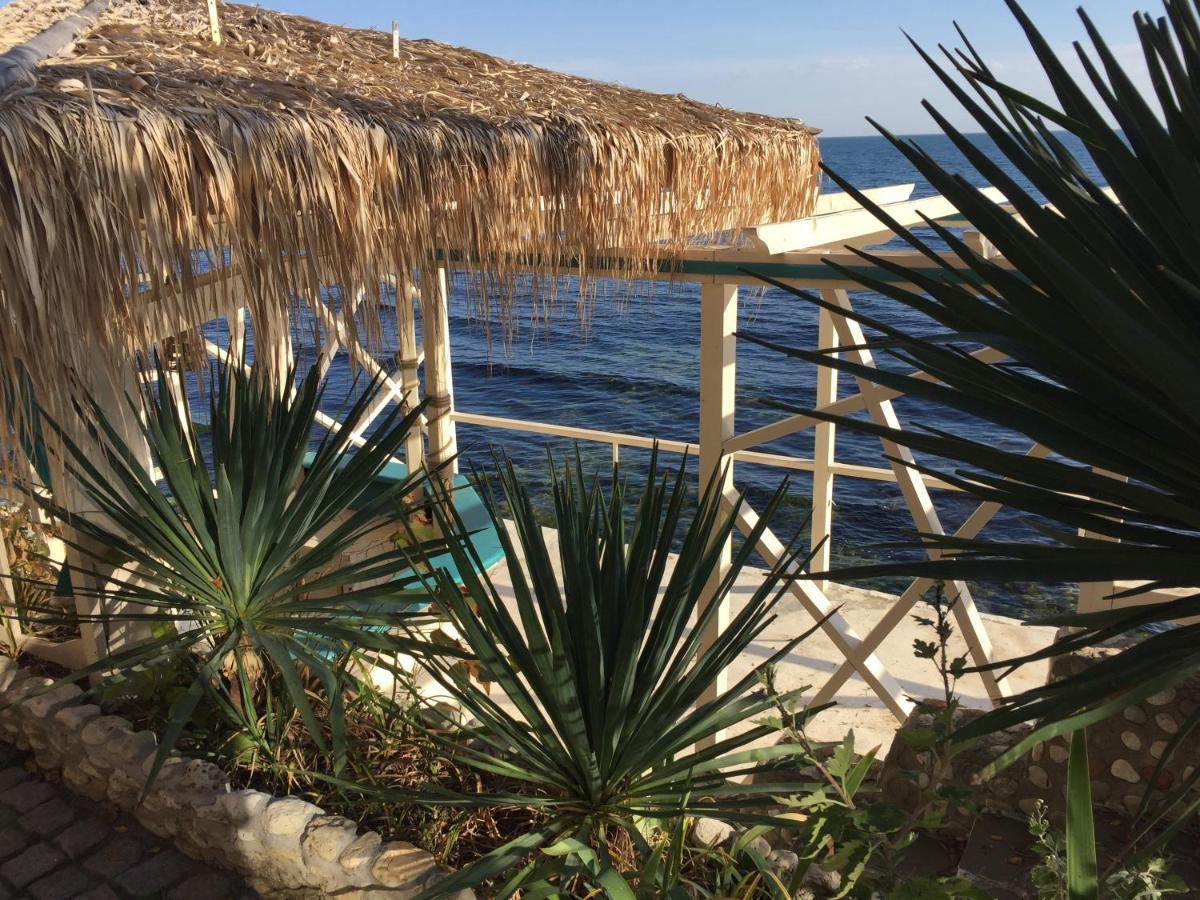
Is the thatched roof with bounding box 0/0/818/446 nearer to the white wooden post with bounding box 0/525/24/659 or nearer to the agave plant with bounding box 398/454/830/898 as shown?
the agave plant with bounding box 398/454/830/898

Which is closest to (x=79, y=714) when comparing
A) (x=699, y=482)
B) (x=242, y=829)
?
(x=242, y=829)

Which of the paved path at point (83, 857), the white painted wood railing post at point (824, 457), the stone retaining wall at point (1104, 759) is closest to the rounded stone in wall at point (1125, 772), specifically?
the stone retaining wall at point (1104, 759)

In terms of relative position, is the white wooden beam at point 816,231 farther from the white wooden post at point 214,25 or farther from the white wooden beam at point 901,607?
the white wooden post at point 214,25

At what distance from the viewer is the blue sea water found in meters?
14.8

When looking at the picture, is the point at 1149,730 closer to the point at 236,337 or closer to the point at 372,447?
the point at 372,447

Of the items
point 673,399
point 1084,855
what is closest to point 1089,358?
point 1084,855

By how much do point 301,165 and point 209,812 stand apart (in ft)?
5.56

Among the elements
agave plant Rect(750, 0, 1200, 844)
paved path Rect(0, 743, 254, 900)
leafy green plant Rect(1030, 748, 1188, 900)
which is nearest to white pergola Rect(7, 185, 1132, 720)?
paved path Rect(0, 743, 254, 900)

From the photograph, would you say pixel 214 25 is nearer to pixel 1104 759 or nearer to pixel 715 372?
pixel 715 372

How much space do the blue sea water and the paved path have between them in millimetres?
8727

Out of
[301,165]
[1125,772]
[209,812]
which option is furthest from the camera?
[1125,772]

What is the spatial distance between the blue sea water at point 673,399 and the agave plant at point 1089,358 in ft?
33.6

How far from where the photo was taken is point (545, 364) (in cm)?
2738

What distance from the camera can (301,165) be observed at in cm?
252
